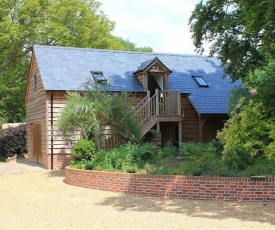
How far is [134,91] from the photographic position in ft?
71.2

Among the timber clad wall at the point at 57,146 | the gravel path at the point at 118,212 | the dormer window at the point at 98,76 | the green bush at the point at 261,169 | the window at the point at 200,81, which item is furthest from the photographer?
the window at the point at 200,81

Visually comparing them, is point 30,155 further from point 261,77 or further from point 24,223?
point 24,223

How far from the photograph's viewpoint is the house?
20.3 metres

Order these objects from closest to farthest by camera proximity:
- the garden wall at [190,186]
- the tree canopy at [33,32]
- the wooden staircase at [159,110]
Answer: the garden wall at [190,186] → the wooden staircase at [159,110] → the tree canopy at [33,32]

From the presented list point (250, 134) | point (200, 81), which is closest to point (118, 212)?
point (250, 134)

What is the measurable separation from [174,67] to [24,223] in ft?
58.8

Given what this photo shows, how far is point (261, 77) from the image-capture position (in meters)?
16.8

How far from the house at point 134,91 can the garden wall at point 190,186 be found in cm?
679

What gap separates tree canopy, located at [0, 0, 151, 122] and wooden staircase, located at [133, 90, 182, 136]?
41.1 ft

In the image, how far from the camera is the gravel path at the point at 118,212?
27.1 ft

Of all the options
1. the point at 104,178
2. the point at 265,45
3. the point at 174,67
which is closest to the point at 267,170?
the point at 265,45

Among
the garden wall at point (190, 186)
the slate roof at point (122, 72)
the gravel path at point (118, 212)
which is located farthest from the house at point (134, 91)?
the gravel path at point (118, 212)

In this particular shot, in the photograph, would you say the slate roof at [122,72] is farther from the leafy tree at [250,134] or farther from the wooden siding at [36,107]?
the leafy tree at [250,134]

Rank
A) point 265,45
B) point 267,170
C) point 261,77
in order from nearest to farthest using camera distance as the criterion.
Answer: point 267,170 < point 265,45 < point 261,77
